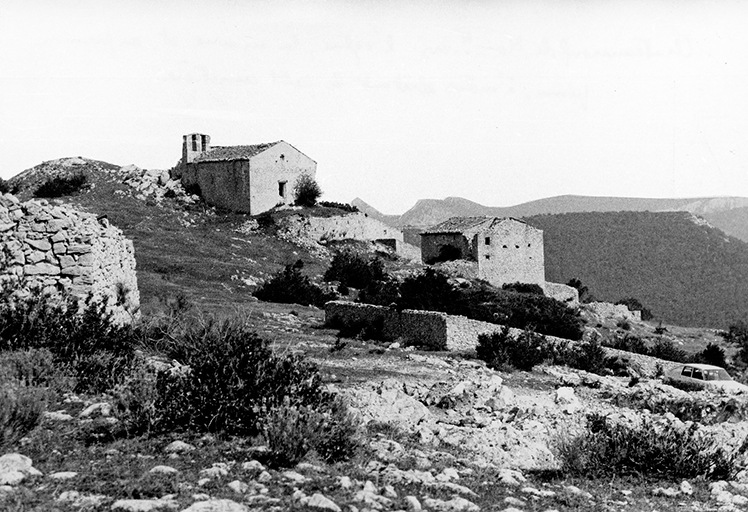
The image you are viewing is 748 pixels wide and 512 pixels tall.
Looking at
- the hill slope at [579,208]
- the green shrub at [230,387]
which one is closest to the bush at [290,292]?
the green shrub at [230,387]

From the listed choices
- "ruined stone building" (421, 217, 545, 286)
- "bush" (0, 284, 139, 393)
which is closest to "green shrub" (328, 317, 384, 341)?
"bush" (0, 284, 139, 393)

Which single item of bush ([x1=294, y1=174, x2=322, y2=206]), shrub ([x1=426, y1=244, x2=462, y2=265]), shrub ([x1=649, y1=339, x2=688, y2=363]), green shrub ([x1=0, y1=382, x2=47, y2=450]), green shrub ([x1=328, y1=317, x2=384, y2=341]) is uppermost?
bush ([x1=294, y1=174, x2=322, y2=206])

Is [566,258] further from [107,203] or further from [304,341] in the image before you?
[304,341]

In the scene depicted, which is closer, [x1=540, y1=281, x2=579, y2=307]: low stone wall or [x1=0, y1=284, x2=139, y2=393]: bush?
[x1=0, y1=284, x2=139, y2=393]: bush

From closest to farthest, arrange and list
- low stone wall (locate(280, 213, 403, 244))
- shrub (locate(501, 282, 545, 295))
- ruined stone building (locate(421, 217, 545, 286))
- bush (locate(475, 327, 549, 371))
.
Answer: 1. bush (locate(475, 327, 549, 371))
2. shrub (locate(501, 282, 545, 295))
3. ruined stone building (locate(421, 217, 545, 286))
4. low stone wall (locate(280, 213, 403, 244))

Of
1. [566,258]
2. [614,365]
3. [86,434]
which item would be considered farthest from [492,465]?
[566,258]

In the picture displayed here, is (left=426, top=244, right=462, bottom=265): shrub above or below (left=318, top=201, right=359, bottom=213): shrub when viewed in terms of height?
below

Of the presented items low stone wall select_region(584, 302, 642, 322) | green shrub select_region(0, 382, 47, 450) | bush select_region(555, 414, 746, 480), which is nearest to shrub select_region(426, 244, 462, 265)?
low stone wall select_region(584, 302, 642, 322)

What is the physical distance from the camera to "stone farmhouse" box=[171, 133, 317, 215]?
160ft

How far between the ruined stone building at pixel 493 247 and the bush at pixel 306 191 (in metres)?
8.04

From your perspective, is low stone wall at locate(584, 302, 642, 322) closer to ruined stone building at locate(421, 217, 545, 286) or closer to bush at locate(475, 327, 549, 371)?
ruined stone building at locate(421, 217, 545, 286)

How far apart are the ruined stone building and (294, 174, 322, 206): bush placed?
8.04 meters

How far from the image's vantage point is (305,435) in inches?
265

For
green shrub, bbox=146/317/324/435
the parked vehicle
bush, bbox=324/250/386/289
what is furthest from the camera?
bush, bbox=324/250/386/289
